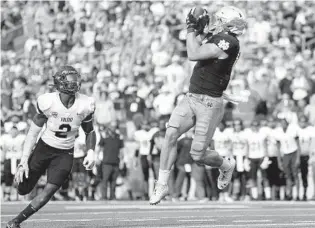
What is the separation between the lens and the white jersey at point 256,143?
20922 mm

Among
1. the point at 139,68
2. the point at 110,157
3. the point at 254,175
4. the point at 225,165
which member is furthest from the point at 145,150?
the point at 225,165

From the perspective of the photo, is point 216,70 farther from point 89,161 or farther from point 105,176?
point 105,176

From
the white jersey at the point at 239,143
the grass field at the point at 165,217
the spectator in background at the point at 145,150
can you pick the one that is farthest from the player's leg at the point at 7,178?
the grass field at the point at 165,217

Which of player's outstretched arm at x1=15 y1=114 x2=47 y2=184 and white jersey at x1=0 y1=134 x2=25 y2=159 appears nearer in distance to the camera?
player's outstretched arm at x1=15 y1=114 x2=47 y2=184

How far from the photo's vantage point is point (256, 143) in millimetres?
20922

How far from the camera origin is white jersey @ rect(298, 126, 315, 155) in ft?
67.7

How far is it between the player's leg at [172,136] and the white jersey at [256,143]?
9.90 meters

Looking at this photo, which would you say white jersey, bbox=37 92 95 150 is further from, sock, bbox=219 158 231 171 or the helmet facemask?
sock, bbox=219 158 231 171

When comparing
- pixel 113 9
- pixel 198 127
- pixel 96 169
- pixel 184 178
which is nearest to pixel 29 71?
pixel 113 9

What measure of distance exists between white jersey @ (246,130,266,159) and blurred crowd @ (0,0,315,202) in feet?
1.01

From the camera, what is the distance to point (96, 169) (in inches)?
875

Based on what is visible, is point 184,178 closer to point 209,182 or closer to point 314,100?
point 209,182

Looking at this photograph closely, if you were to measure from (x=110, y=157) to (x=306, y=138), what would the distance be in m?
4.05

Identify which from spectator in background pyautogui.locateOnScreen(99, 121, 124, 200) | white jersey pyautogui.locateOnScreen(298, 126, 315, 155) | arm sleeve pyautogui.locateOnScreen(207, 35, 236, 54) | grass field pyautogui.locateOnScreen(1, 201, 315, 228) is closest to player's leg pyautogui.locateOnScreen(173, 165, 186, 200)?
spectator in background pyautogui.locateOnScreen(99, 121, 124, 200)
